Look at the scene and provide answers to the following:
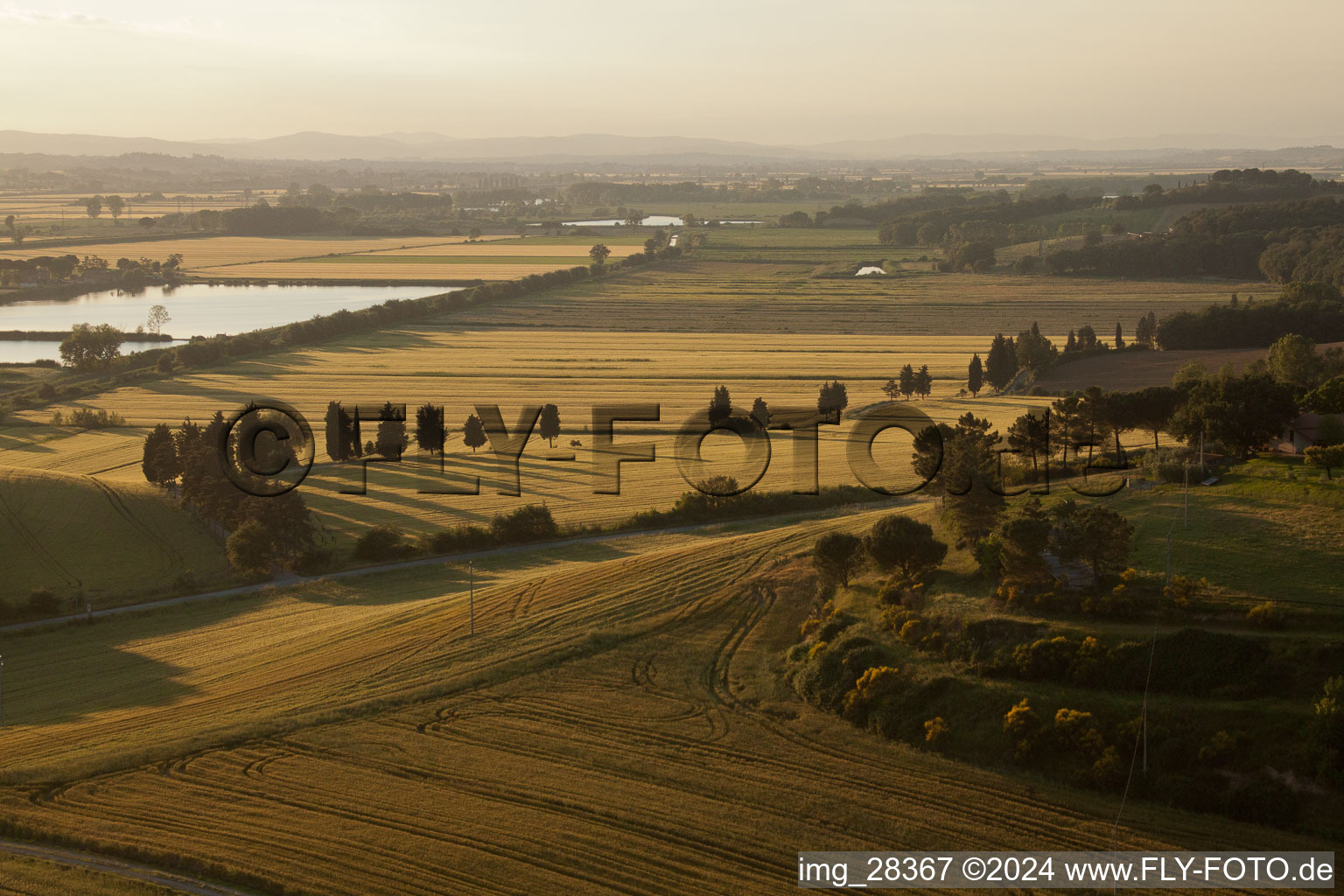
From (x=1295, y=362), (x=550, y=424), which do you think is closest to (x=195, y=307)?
(x=550, y=424)

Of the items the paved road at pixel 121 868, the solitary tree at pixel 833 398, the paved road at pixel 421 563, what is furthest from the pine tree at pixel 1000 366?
the paved road at pixel 121 868

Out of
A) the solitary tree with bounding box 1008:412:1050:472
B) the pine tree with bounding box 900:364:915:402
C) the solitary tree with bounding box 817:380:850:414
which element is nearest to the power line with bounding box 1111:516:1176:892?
the solitary tree with bounding box 1008:412:1050:472

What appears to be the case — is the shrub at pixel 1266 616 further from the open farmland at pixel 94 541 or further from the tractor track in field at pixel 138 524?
the tractor track in field at pixel 138 524

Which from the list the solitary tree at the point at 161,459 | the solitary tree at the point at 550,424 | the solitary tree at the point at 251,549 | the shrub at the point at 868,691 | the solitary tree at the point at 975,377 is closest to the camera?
the shrub at the point at 868,691

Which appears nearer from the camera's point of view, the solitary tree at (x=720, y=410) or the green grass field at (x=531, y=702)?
the green grass field at (x=531, y=702)

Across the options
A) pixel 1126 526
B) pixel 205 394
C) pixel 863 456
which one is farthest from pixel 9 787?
pixel 205 394

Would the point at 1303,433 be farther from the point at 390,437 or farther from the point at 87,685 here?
the point at 390,437
